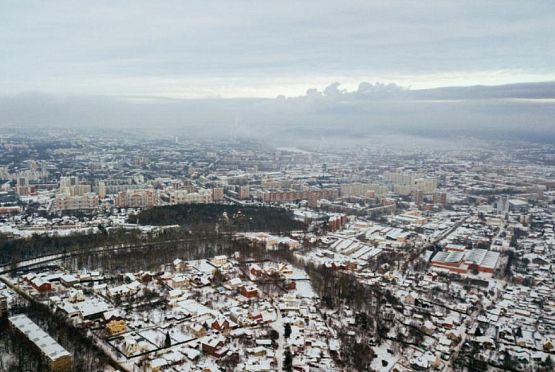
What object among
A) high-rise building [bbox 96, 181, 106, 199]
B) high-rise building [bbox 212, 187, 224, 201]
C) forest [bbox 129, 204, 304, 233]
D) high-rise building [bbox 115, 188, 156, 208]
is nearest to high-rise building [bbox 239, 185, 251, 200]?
high-rise building [bbox 212, 187, 224, 201]

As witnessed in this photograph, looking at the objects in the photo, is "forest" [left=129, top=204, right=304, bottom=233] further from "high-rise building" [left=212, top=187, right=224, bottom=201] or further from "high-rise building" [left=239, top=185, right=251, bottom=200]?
"high-rise building" [left=239, top=185, right=251, bottom=200]

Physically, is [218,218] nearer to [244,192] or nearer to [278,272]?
[244,192]

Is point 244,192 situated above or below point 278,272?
below

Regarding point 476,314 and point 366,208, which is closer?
point 476,314

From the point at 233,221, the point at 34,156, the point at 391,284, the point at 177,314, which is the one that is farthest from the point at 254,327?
the point at 34,156

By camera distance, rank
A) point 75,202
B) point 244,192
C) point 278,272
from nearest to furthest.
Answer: point 278,272 < point 75,202 < point 244,192

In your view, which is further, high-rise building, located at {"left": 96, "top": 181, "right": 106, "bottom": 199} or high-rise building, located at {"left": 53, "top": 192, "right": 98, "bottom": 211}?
high-rise building, located at {"left": 96, "top": 181, "right": 106, "bottom": 199}

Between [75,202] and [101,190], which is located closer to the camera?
[75,202]

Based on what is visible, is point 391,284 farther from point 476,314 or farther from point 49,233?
point 49,233

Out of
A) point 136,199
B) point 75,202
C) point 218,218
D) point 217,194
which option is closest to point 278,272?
point 218,218
